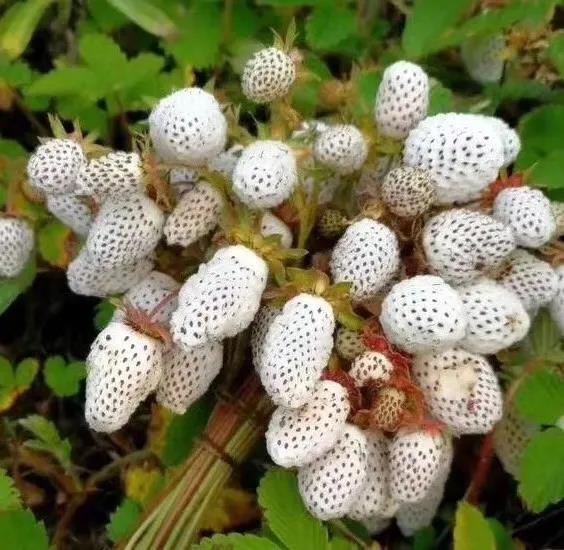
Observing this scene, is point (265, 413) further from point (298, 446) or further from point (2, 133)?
point (2, 133)

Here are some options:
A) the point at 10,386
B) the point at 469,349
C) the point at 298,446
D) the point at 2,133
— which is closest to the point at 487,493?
the point at 469,349

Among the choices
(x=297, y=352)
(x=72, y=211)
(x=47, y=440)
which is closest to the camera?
(x=297, y=352)

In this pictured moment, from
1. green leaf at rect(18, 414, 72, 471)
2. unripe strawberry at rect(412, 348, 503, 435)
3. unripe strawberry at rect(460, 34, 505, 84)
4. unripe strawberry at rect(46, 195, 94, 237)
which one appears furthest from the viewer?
unripe strawberry at rect(460, 34, 505, 84)

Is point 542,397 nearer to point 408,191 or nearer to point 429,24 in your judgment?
point 408,191

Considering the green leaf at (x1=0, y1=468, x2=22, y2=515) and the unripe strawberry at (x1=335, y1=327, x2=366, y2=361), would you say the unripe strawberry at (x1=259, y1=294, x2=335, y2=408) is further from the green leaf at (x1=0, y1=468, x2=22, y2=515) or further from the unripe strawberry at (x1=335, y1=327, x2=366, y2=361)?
the green leaf at (x1=0, y1=468, x2=22, y2=515)

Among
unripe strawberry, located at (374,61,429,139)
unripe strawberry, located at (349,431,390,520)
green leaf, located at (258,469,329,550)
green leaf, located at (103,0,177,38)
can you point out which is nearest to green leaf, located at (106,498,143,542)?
green leaf, located at (258,469,329,550)

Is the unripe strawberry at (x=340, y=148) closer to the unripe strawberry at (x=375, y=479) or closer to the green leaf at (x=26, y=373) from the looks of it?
the unripe strawberry at (x=375, y=479)

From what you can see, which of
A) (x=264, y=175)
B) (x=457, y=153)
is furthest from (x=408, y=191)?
(x=264, y=175)
